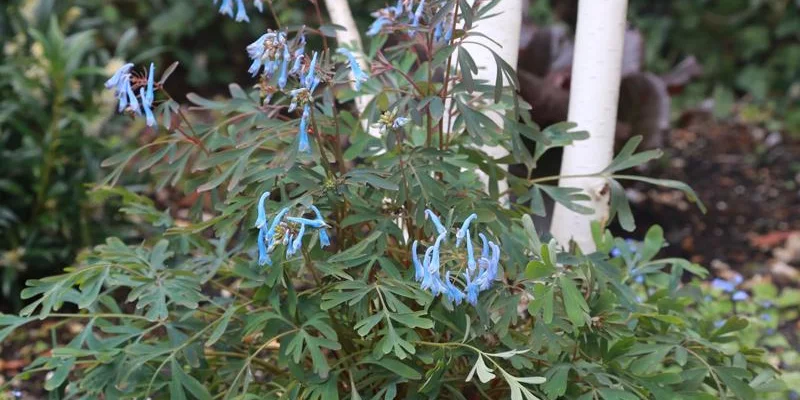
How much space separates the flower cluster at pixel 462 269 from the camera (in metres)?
1.67

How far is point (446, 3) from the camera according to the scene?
189cm

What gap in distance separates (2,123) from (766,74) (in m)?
4.04

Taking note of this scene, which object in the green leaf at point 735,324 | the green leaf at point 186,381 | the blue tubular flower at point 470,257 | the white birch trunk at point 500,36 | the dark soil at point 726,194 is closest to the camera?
the blue tubular flower at point 470,257

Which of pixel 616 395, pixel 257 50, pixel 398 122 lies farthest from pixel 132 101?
pixel 616 395

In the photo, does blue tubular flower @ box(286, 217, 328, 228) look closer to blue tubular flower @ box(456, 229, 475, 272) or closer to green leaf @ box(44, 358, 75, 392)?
blue tubular flower @ box(456, 229, 475, 272)

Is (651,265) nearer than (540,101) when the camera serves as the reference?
Yes

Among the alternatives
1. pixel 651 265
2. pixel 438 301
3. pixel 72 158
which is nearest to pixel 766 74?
pixel 651 265

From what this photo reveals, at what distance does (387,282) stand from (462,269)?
173 millimetres

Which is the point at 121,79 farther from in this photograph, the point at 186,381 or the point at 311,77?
the point at 186,381

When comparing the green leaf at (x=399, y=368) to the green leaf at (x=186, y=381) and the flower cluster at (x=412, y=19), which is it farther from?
the flower cluster at (x=412, y=19)

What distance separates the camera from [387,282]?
1.87 metres

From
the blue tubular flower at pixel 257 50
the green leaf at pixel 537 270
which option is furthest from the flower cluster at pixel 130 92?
the green leaf at pixel 537 270

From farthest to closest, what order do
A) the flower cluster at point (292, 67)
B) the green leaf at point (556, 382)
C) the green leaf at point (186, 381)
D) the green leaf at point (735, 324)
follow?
the green leaf at point (735, 324) → the green leaf at point (186, 381) → the green leaf at point (556, 382) → the flower cluster at point (292, 67)

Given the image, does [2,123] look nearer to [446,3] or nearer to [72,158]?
[72,158]
